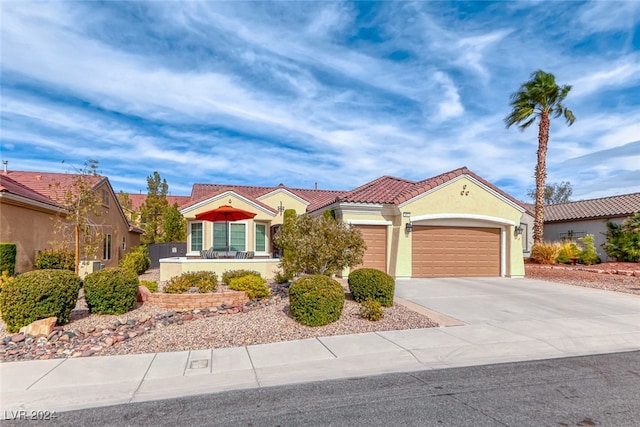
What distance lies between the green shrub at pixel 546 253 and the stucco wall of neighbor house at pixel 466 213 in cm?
613

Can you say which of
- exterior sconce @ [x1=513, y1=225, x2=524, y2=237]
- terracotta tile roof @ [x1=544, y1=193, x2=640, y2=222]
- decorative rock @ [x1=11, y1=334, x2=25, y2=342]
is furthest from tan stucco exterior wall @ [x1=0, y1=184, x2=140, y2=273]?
terracotta tile roof @ [x1=544, y1=193, x2=640, y2=222]

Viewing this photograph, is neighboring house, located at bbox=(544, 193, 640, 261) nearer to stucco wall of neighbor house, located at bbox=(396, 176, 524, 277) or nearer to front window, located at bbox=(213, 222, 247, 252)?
stucco wall of neighbor house, located at bbox=(396, 176, 524, 277)

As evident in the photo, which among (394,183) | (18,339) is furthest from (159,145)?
(18,339)

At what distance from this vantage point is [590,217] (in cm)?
2527

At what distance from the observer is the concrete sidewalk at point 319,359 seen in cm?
504

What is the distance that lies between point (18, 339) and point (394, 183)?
15.1m

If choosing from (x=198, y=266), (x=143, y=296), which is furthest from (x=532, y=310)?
(x=198, y=266)

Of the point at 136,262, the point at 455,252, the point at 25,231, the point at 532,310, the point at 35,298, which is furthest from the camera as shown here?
the point at 136,262

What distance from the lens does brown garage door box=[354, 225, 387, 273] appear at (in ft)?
51.2

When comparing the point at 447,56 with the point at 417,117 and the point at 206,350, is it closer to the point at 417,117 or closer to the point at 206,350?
the point at 417,117

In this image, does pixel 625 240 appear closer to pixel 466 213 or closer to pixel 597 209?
pixel 597 209

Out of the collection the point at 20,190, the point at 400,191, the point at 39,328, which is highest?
the point at 400,191

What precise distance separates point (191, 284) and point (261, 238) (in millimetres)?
11357

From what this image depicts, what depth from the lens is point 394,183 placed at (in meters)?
18.3
